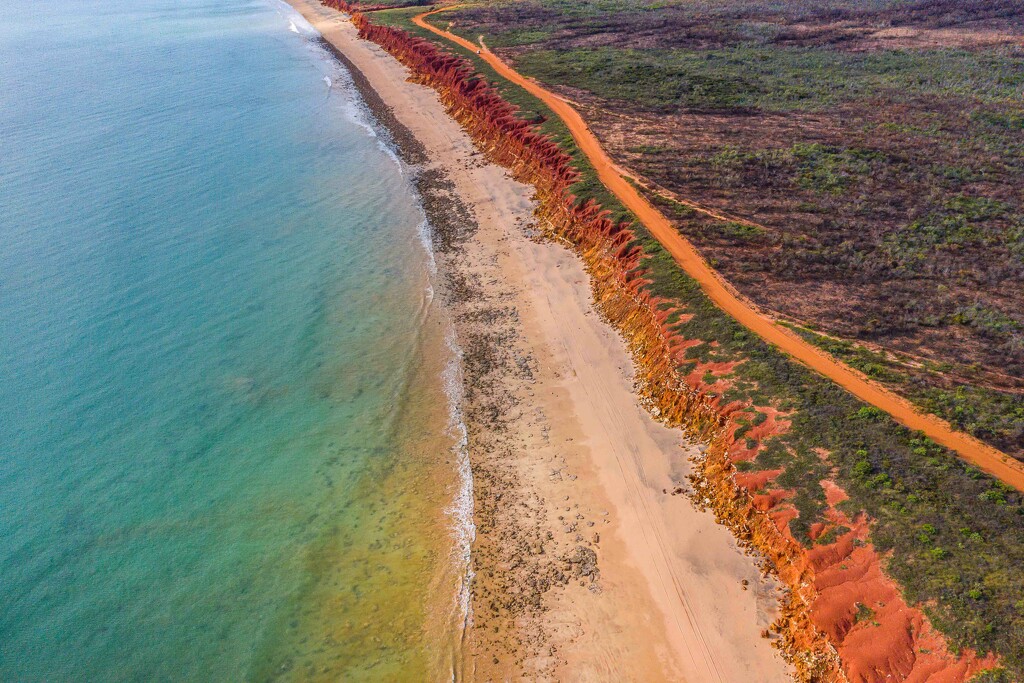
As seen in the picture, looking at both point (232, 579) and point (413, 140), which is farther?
point (413, 140)

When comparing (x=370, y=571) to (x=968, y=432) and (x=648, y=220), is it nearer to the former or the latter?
(x=968, y=432)

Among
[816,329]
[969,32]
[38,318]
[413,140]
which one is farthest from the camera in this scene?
[969,32]

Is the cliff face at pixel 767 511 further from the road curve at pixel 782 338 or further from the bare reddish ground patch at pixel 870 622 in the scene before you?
the road curve at pixel 782 338

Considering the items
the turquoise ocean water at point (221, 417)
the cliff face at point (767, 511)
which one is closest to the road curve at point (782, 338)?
the cliff face at point (767, 511)

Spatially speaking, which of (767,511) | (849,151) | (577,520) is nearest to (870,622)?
(767,511)

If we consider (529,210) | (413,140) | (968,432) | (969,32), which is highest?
(969,32)

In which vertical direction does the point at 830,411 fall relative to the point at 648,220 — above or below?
below

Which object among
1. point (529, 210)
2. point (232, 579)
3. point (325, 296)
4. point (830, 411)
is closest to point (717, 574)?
point (830, 411)
